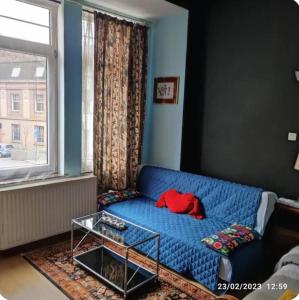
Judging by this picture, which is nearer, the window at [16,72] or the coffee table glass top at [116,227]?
the coffee table glass top at [116,227]

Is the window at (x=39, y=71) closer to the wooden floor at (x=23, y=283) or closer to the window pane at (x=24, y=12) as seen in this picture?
the window pane at (x=24, y=12)

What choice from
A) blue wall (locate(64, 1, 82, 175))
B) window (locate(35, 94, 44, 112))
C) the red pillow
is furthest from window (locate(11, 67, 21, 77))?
the red pillow

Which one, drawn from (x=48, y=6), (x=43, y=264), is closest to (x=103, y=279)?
(x=43, y=264)

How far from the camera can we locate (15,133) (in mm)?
2918

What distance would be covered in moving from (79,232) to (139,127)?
144 centimetres

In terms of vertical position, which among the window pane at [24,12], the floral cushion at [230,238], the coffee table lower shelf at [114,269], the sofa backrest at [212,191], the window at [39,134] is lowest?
the coffee table lower shelf at [114,269]

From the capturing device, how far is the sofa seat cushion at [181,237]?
7.65 ft

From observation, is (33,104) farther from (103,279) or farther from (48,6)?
(103,279)

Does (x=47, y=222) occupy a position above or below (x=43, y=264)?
above

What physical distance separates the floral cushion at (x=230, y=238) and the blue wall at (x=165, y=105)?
1.28 m

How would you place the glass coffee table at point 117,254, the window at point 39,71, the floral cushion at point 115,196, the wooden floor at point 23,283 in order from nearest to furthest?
the wooden floor at point 23,283 → the glass coffee table at point 117,254 → the window at point 39,71 → the floral cushion at point 115,196

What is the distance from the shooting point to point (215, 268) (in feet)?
7.47

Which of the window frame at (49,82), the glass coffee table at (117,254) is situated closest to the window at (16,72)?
the window frame at (49,82)

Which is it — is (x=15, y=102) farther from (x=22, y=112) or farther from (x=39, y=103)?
(x=39, y=103)
